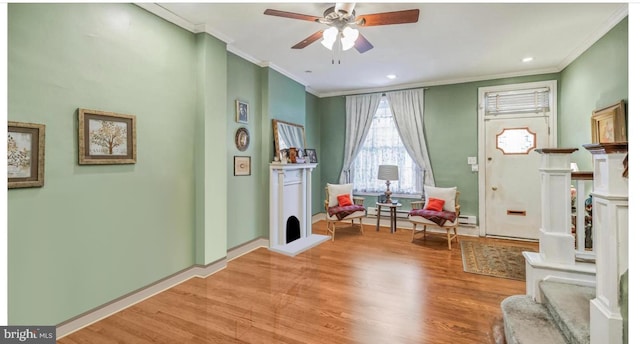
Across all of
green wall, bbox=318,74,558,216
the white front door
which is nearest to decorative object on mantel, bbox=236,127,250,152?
green wall, bbox=318,74,558,216

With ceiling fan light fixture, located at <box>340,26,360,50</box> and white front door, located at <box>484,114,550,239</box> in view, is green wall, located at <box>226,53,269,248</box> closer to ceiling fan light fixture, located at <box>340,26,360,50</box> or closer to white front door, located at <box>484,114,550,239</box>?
ceiling fan light fixture, located at <box>340,26,360,50</box>

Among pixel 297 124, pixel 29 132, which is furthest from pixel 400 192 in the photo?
pixel 29 132

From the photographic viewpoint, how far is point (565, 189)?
6.68 feet

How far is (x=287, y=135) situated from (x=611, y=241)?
3.92 m

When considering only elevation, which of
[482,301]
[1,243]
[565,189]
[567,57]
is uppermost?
[567,57]

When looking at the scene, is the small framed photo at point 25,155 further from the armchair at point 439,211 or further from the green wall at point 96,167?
the armchair at point 439,211

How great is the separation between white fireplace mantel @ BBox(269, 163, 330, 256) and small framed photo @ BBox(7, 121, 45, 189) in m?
2.56

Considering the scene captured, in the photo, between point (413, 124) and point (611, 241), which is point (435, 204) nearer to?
point (413, 124)

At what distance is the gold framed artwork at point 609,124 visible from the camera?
2.72m

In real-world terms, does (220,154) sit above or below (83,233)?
above

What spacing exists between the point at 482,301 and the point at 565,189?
1261 millimetres

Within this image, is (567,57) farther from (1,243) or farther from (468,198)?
(1,243)

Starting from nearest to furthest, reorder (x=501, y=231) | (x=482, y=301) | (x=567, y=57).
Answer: (x=482, y=301) < (x=567, y=57) < (x=501, y=231)

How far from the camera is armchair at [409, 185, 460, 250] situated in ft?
13.9
